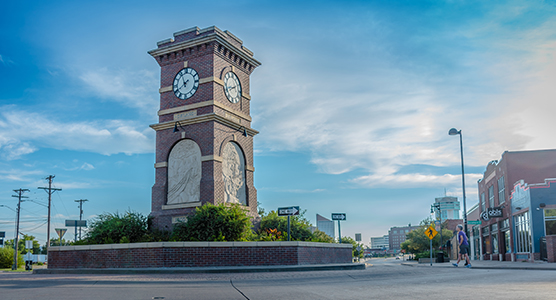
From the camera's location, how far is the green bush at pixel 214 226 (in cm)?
2108

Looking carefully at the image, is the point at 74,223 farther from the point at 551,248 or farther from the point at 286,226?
the point at 551,248

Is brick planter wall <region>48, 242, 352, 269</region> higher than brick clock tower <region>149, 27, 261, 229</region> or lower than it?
lower

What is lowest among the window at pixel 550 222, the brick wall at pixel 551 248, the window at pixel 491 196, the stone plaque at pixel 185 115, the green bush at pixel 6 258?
the green bush at pixel 6 258

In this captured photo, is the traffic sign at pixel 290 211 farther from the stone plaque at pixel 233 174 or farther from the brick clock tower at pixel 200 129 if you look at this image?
the stone plaque at pixel 233 174

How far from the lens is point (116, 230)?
72.2 ft

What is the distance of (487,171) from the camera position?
1870 inches

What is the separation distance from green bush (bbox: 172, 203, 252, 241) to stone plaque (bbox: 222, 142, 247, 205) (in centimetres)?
294

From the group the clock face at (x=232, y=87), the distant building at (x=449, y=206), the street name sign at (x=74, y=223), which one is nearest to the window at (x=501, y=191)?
the clock face at (x=232, y=87)

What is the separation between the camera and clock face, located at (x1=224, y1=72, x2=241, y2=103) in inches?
1049

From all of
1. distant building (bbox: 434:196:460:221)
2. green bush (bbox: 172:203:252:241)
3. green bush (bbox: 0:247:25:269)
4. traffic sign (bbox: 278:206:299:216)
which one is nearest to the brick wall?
traffic sign (bbox: 278:206:299:216)

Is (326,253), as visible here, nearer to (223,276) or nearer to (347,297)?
(223,276)

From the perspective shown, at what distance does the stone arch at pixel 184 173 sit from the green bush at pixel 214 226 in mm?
2661

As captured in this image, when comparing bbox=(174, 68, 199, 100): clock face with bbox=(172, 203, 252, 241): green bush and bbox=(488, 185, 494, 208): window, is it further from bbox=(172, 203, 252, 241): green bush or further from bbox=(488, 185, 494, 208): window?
bbox=(488, 185, 494, 208): window

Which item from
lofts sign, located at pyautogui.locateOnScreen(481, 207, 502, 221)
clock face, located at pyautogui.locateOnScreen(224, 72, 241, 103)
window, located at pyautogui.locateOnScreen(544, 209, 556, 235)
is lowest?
window, located at pyautogui.locateOnScreen(544, 209, 556, 235)
